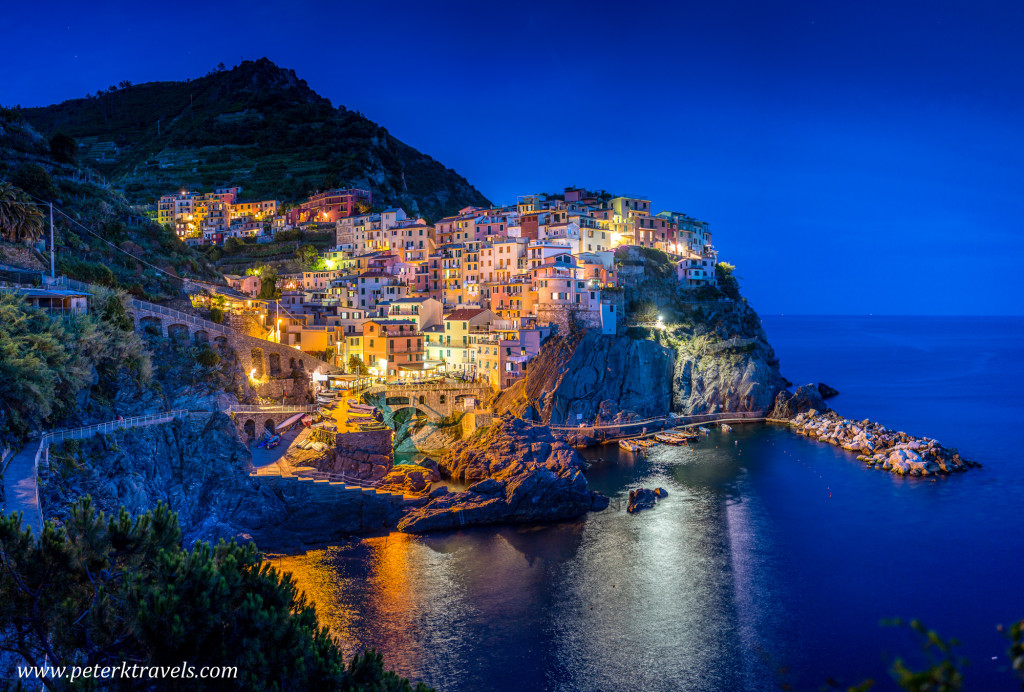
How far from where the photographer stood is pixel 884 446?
41.5 m

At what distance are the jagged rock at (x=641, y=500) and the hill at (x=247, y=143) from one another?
58.6 metres

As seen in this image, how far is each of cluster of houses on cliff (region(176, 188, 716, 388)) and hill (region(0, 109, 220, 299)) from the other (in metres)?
6.63

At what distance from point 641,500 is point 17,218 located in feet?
101

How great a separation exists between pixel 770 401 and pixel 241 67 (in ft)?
374

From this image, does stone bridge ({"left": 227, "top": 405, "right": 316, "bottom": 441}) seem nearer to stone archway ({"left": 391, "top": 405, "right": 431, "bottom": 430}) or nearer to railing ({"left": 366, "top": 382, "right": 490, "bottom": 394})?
railing ({"left": 366, "top": 382, "right": 490, "bottom": 394})

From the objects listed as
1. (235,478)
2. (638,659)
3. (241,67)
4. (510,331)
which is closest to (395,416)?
(510,331)

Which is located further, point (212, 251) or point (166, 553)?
point (212, 251)

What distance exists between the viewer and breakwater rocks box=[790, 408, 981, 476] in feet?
124

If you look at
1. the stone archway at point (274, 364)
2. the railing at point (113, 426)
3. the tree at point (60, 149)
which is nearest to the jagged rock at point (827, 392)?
the stone archway at point (274, 364)

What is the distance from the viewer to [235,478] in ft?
85.3

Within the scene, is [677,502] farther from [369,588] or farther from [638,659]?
[369,588]

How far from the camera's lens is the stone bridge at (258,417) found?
32.3m

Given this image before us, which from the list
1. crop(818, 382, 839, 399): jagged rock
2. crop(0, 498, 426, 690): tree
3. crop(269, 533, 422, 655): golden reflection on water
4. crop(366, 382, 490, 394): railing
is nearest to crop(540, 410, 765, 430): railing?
crop(366, 382, 490, 394): railing

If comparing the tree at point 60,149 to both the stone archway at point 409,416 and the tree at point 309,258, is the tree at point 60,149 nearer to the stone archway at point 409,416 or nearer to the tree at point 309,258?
the tree at point 309,258
